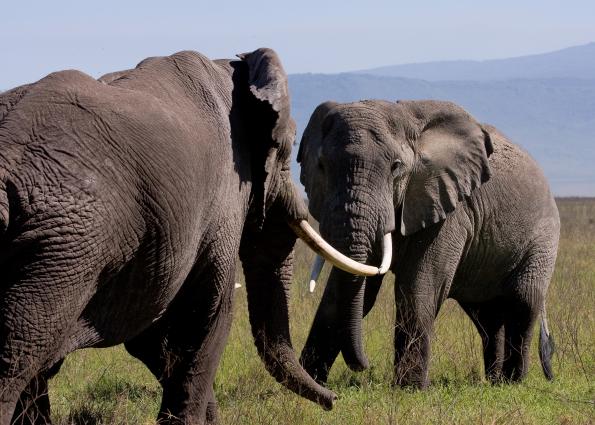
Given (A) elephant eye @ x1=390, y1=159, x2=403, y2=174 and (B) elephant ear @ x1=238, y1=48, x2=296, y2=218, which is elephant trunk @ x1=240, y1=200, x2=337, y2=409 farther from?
(A) elephant eye @ x1=390, y1=159, x2=403, y2=174

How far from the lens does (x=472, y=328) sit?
10086 mm

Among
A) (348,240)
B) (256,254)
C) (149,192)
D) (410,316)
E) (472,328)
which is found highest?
(149,192)

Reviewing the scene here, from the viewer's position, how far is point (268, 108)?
547cm

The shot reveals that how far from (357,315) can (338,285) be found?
22cm

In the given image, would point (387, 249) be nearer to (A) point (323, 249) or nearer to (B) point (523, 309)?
(B) point (523, 309)

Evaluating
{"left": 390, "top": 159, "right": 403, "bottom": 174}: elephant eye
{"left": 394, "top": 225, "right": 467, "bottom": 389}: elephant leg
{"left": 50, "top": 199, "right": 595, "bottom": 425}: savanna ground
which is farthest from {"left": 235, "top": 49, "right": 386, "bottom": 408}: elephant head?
{"left": 390, "top": 159, "right": 403, "bottom": 174}: elephant eye

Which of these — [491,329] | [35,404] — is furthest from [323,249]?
[491,329]

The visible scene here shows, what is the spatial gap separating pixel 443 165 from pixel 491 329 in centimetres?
129

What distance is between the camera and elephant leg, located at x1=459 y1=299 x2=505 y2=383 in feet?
29.5

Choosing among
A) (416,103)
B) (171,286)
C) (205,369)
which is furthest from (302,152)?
(171,286)

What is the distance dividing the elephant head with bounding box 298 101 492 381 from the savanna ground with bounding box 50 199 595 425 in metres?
0.41

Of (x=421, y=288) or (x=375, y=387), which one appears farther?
(x=421, y=288)

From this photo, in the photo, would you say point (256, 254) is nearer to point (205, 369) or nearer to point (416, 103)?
point (205, 369)

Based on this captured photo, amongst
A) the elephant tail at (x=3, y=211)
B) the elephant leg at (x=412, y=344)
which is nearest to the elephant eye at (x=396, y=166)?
the elephant leg at (x=412, y=344)
